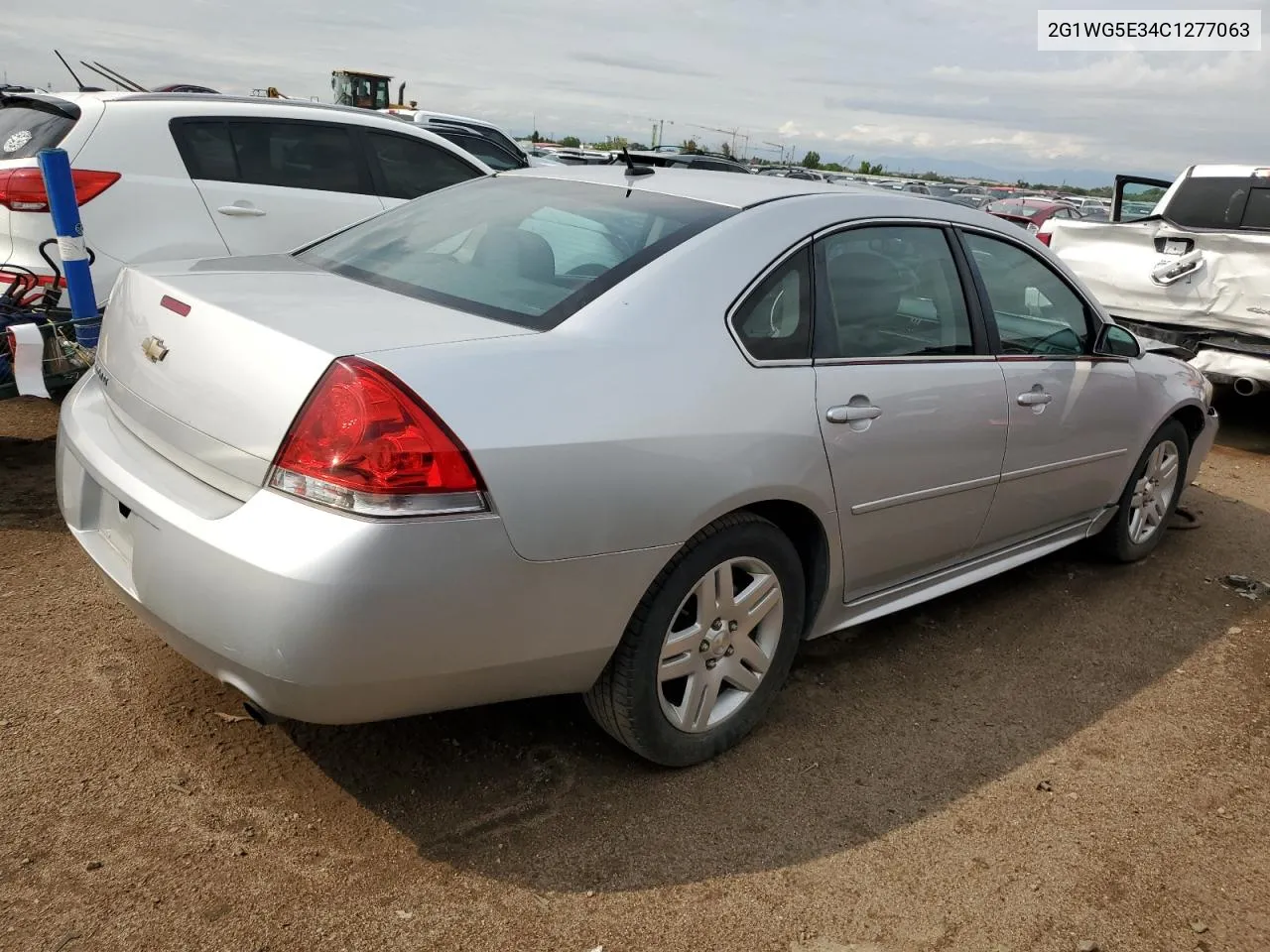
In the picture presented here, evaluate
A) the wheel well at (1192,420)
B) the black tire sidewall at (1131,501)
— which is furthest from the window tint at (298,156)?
the wheel well at (1192,420)

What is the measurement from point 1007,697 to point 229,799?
2471mm

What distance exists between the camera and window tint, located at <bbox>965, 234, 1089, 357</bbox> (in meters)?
3.65

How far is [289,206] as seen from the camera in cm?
596

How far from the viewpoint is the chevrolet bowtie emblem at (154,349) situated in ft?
8.30

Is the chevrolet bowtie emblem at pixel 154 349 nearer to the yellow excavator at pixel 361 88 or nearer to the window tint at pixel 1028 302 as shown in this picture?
the window tint at pixel 1028 302

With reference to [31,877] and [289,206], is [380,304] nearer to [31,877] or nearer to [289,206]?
[31,877]

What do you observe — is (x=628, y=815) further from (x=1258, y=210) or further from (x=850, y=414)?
(x=1258, y=210)

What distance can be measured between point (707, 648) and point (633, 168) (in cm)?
168

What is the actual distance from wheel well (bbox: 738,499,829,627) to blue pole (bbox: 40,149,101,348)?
319 cm

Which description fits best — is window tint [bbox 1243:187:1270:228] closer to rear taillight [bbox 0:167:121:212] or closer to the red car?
rear taillight [bbox 0:167:121:212]

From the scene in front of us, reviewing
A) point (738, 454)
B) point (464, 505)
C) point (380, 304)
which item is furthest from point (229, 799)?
point (738, 454)

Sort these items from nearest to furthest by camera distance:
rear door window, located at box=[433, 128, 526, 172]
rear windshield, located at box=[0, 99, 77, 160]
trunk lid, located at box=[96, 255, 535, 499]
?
1. trunk lid, located at box=[96, 255, 535, 499]
2. rear windshield, located at box=[0, 99, 77, 160]
3. rear door window, located at box=[433, 128, 526, 172]

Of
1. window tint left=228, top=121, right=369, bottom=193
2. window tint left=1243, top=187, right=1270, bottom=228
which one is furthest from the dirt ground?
window tint left=1243, top=187, right=1270, bottom=228

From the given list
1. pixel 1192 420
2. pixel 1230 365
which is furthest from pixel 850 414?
pixel 1230 365
